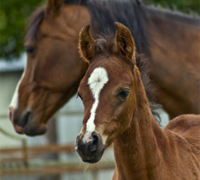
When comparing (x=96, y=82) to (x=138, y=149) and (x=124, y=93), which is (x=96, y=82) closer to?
(x=124, y=93)

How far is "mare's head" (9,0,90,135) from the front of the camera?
4.27 m

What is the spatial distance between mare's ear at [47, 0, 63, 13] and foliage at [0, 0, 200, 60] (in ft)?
14.5

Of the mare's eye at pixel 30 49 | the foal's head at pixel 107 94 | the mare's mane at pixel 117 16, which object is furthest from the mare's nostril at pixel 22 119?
the foal's head at pixel 107 94

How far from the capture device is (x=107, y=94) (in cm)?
268

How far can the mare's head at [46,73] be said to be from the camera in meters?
4.27

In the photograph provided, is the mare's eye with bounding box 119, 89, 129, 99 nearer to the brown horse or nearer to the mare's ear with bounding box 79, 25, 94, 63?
the brown horse

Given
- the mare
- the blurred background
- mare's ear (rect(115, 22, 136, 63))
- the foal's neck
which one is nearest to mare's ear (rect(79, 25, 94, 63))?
mare's ear (rect(115, 22, 136, 63))

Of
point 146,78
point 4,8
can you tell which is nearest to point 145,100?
point 146,78

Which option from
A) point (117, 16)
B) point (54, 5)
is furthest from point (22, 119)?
point (117, 16)

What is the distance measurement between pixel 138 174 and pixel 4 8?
22.6 feet

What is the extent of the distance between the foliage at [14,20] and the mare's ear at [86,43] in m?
5.81

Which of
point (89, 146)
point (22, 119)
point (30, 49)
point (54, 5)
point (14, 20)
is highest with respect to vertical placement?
point (89, 146)

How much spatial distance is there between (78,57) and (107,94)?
161 centimetres

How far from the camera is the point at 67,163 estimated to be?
8242 mm
